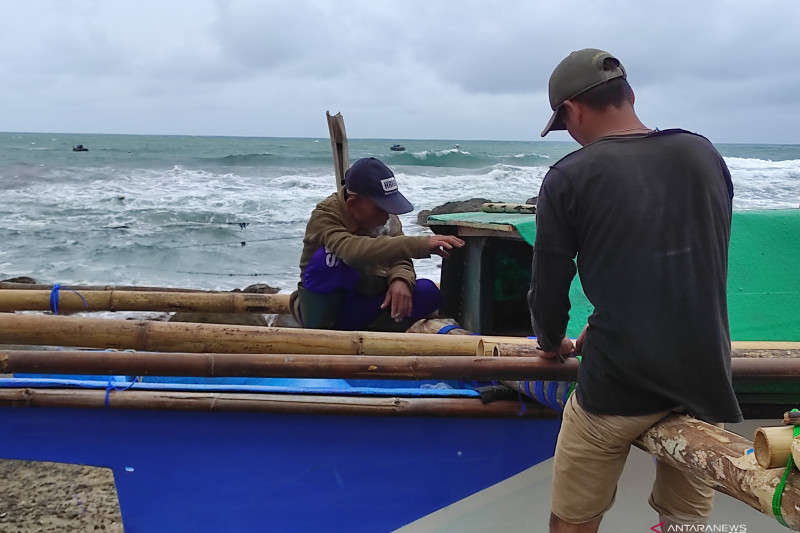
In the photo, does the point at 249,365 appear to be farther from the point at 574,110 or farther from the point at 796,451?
the point at 796,451

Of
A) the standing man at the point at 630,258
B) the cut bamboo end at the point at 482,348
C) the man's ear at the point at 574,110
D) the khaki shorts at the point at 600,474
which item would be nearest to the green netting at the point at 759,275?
the cut bamboo end at the point at 482,348

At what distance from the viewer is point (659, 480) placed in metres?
2.08

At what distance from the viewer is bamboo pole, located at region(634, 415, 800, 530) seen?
135 cm

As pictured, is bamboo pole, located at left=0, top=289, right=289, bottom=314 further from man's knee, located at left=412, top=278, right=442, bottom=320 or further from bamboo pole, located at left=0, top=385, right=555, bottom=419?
bamboo pole, located at left=0, top=385, right=555, bottom=419

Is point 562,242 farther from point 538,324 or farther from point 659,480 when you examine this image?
point 659,480

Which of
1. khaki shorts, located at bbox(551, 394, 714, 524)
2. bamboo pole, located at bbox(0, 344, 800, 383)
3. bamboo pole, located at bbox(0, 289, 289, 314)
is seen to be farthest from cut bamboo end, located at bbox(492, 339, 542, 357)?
bamboo pole, located at bbox(0, 289, 289, 314)

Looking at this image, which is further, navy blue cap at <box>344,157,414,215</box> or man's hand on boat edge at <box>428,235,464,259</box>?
navy blue cap at <box>344,157,414,215</box>

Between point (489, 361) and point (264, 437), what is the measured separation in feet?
3.38

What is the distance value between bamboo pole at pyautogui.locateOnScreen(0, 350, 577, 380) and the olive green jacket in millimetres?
593

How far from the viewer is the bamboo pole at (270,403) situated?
2.68m

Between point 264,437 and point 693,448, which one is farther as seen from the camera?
point 264,437

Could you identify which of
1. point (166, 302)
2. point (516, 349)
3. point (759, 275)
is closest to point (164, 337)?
point (516, 349)

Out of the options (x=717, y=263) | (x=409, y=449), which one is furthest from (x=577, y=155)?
(x=409, y=449)

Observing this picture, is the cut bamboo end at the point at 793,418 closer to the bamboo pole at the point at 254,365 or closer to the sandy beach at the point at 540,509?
the bamboo pole at the point at 254,365
